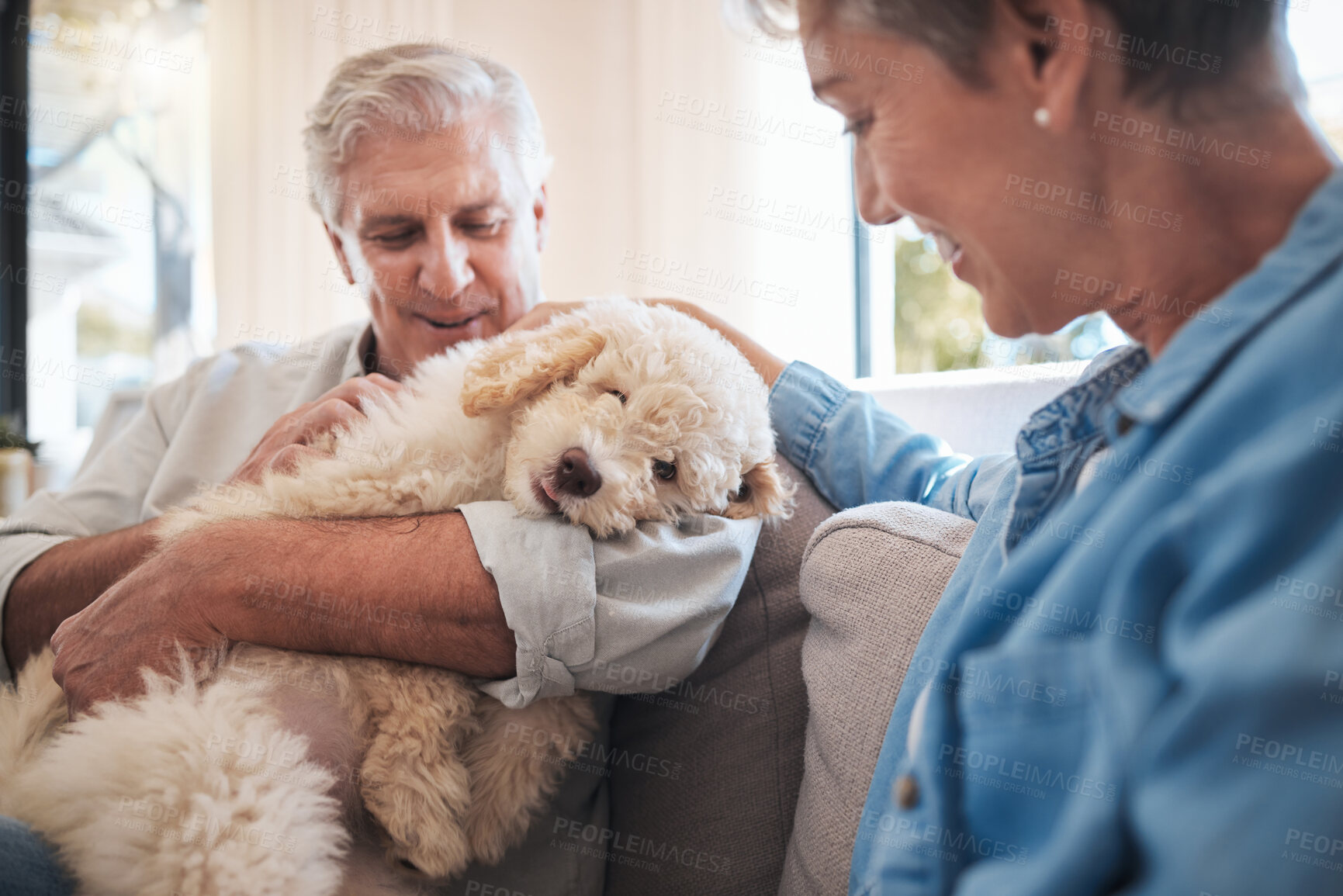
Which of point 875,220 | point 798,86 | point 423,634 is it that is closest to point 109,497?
point 423,634

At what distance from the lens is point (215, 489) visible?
1.29m

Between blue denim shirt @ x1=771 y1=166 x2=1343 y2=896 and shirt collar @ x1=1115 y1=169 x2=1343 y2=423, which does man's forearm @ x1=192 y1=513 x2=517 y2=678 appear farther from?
shirt collar @ x1=1115 y1=169 x2=1343 y2=423

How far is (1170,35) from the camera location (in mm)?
519

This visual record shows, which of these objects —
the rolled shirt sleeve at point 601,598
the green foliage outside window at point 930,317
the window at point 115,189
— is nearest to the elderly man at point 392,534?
the rolled shirt sleeve at point 601,598

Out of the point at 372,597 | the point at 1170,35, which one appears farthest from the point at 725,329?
the point at 1170,35

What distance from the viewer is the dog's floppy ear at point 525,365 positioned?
1116 mm

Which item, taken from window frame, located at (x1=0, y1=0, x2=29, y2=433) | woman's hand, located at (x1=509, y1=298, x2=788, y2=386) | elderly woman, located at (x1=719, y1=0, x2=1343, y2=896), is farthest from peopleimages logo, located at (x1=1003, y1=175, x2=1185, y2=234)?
window frame, located at (x1=0, y1=0, x2=29, y2=433)

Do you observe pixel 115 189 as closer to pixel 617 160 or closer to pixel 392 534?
pixel 617 160

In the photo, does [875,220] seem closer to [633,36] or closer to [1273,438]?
[1273,438]

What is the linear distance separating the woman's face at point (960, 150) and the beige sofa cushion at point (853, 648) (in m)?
0.34

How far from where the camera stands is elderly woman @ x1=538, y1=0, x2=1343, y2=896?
436 millimetres

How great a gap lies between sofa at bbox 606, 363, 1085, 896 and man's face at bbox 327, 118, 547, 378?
32.5 inches

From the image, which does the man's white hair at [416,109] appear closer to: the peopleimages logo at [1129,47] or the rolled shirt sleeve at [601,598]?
the rolled shirt sleeve at [601,598]

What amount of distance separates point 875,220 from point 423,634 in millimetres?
689
